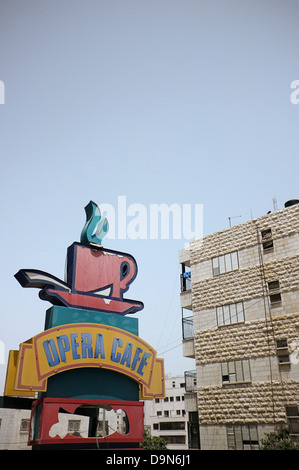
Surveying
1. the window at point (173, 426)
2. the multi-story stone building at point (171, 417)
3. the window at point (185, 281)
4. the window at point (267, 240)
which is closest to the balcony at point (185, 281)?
the window at point (185, 281)

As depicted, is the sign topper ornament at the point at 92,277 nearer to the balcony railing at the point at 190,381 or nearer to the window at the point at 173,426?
the balcony railing at the point at 190,381

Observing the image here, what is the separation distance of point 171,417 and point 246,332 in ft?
165

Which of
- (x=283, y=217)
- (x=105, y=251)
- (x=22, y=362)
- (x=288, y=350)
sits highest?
(x=283, y=217)

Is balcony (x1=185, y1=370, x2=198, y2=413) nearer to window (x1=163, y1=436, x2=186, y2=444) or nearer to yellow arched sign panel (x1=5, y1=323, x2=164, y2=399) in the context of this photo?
yellow arched sign panel (x1=5, y1=323, x2=164, y2=399)

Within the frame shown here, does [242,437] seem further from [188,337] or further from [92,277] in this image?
[92,277]

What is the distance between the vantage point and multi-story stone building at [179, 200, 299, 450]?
91.7ft

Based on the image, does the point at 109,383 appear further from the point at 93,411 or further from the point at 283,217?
the point at 283,217

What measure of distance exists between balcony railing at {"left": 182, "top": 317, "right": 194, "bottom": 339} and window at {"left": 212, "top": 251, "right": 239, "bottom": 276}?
4271 mm

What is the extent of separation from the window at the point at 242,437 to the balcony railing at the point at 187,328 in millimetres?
7392

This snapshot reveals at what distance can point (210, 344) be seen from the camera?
105ft
